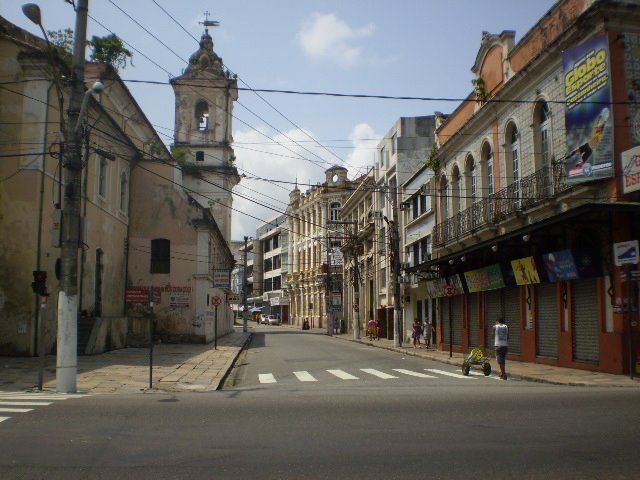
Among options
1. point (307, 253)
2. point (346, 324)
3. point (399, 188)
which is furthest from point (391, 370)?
point (307, 253)

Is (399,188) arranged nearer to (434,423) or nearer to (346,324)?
(346,324)

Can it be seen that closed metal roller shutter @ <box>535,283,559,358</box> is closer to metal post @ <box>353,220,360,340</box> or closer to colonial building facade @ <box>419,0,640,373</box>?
colonial building facade @ <box>419,0,640,373</box>

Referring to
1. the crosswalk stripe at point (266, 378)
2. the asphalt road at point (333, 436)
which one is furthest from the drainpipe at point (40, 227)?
the asphalt road at point (333, 436)

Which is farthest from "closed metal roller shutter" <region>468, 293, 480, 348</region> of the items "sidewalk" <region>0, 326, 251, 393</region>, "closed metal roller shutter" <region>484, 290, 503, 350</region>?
"sidewalk" <region>0, 326, 251, 393</region>

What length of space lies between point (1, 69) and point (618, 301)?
2231cm

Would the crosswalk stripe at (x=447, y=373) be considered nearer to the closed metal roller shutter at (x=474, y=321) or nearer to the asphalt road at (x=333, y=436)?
the asphalt road at (x=333, y=436)

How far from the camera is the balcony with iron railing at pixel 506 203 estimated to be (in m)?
20.6

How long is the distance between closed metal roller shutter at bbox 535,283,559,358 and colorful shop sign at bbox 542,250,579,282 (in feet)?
2.97

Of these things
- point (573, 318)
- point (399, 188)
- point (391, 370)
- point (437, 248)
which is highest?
point (399, 188)

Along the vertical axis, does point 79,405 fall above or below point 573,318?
below

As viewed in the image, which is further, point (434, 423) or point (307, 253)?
point (307, 253)

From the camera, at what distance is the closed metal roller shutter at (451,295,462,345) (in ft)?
101

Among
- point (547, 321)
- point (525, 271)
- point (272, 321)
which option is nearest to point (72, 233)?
point (525, 271)

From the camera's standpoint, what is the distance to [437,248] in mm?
32156
